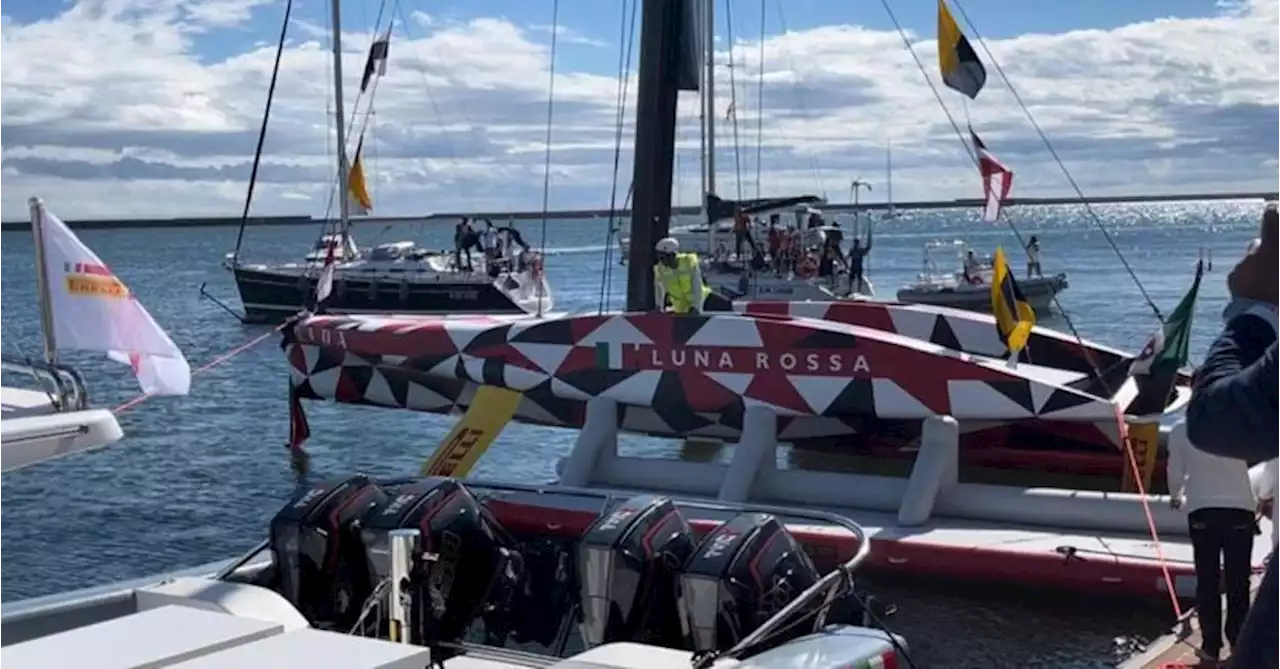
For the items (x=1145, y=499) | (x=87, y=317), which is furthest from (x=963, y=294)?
(x=87, y=317)

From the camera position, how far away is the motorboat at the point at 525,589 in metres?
5.96

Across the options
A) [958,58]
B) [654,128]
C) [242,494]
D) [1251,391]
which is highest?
[958,58]

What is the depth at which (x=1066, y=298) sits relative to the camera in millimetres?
50562

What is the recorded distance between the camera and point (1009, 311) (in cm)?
1209

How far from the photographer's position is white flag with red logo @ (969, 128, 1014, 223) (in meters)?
14.1

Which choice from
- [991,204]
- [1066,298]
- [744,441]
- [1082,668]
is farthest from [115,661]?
[1066,298]

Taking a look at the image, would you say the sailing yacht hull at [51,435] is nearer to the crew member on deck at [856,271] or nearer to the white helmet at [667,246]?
the white helmet at [667,246]

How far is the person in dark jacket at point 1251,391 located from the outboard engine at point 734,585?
342cm

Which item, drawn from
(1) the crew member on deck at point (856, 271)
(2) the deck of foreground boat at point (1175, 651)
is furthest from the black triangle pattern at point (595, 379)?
(1) the crew member on deck at point (856, 271)

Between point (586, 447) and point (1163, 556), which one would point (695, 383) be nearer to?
point (586, 447)

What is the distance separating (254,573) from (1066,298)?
46.3 metres

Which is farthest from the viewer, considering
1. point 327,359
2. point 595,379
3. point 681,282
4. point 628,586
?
point 327,359

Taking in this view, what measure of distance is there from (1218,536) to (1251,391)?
4517 mm

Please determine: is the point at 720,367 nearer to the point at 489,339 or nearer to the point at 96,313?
the point at 489,339
